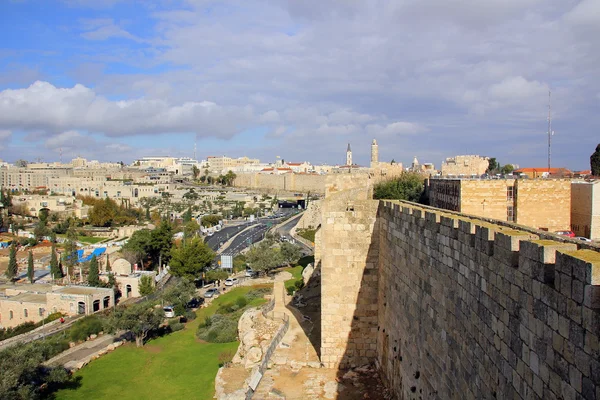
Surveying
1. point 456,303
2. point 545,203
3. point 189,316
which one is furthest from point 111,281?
point 456,303

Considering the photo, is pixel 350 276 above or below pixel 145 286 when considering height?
above

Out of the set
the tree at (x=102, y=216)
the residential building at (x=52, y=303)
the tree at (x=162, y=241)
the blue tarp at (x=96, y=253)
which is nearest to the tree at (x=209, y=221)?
the tree at (x=102, y=216)

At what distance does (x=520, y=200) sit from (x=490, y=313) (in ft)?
37.0

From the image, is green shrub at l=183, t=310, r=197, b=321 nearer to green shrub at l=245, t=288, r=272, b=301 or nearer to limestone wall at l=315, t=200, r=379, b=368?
green shrub at l=245, t=288, r=272, b=301

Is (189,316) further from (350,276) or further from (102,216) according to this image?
(102,216)

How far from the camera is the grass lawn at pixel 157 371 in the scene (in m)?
14.7

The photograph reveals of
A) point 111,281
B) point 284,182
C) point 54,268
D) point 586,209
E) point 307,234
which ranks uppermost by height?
point 284,182

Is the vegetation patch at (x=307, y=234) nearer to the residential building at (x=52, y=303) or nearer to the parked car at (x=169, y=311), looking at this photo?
the parked car at (x=169, y=311)

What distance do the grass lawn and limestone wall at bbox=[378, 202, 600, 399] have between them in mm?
10009

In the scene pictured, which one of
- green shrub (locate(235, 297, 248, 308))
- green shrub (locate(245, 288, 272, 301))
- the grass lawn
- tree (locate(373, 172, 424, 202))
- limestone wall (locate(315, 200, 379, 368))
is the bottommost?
the grass lawn

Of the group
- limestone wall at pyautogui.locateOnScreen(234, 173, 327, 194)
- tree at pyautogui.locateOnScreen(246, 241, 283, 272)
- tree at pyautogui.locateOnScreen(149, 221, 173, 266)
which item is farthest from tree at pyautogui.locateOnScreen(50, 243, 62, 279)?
limestone wall at pyautogui.locateOnScreen(234, 173, 327, 194)

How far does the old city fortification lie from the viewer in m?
2.32

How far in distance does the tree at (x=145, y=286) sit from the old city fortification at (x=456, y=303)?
21821 mm

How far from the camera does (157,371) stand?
16594 mm
